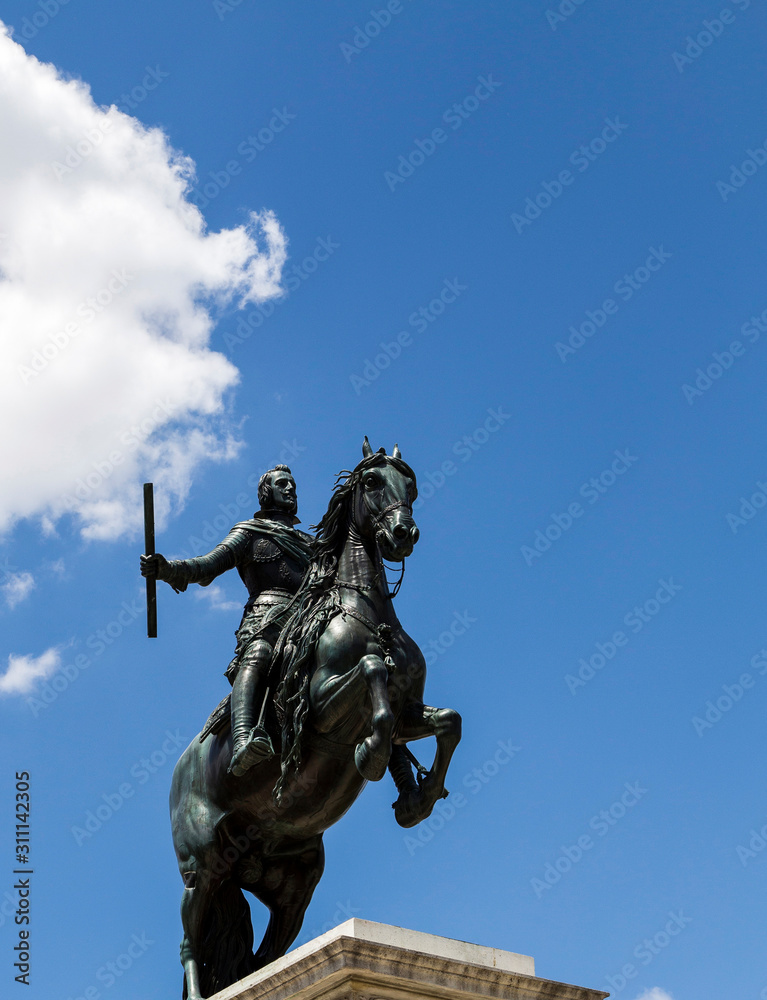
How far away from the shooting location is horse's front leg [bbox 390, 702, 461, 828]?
11.1 meters

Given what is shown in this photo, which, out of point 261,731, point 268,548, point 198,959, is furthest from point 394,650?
point 198,959

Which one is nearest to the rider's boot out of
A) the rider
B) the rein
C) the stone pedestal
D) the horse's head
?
the rider

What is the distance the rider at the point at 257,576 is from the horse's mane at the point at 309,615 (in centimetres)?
21

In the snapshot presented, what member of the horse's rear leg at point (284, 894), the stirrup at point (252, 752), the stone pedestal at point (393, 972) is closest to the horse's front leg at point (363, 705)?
the stirrup at point (252, 752)

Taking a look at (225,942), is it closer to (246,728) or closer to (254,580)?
(246,728)

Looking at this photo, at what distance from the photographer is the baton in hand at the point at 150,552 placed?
41.6ft

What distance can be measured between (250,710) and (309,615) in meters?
0.91

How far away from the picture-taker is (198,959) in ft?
40.2

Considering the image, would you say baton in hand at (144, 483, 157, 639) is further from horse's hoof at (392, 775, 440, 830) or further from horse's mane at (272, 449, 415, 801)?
horse's hoof at (392, 775, 440, 830)

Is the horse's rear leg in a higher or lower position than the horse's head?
lower

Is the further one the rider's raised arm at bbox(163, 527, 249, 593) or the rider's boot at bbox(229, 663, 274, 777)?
the rider's raised arm at bbox(163, 527, 249, 593)

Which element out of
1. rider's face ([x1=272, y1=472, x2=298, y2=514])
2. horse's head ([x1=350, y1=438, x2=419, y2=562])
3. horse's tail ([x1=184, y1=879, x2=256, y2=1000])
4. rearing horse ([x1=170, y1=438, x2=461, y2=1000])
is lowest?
horse's tail ([x1=184, y1=879, x2=256, y2=1000])

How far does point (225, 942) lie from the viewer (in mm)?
12438

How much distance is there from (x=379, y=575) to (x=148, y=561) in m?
2.13
